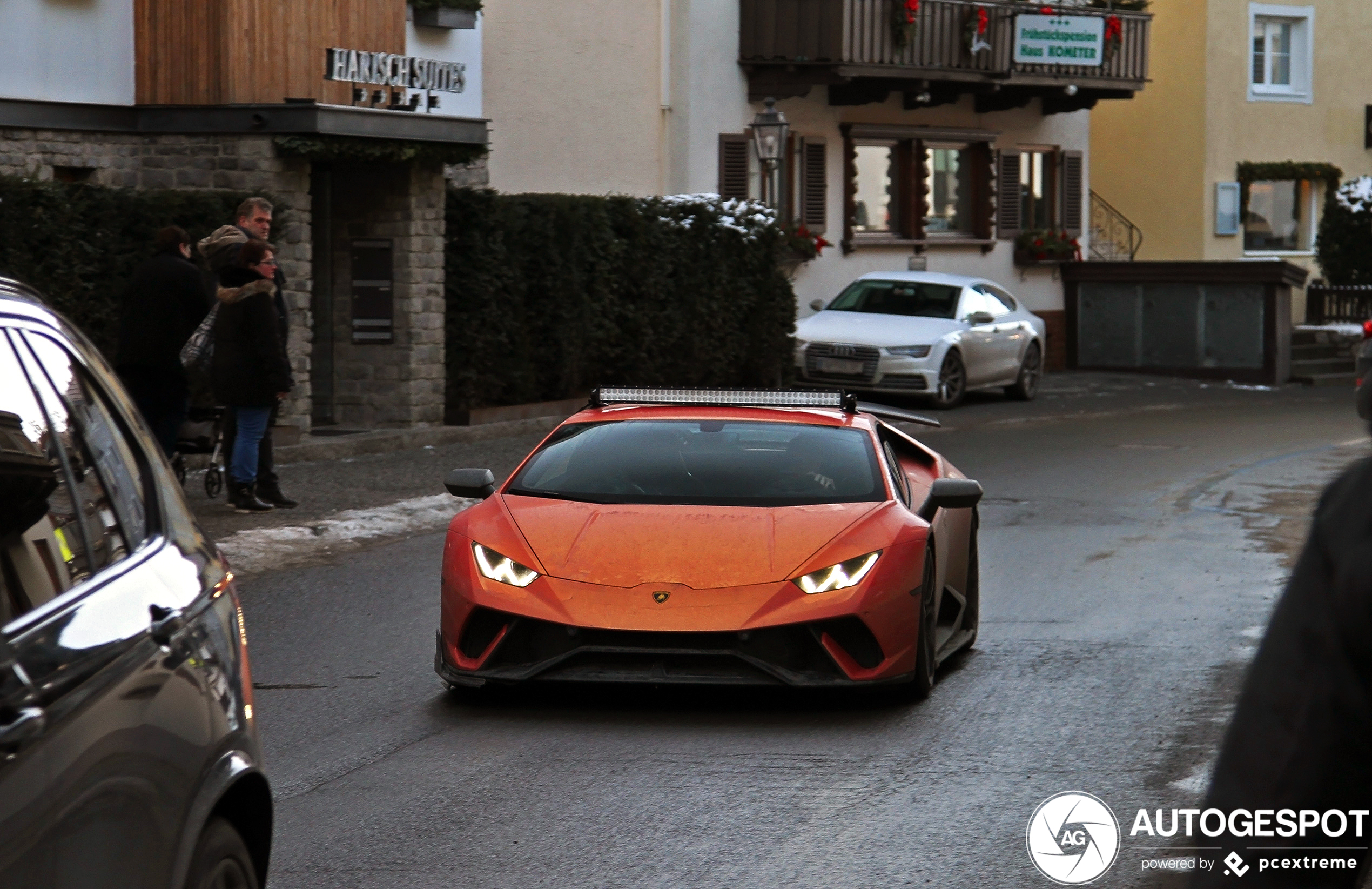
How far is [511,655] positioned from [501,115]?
19.0 meters

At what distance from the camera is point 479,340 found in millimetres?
20172

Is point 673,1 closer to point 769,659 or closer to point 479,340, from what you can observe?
point 479,340

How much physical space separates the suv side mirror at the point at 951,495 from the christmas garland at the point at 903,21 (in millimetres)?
23003

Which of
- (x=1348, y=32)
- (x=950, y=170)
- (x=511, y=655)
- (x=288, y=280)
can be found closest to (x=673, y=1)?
(x=950, y=170)

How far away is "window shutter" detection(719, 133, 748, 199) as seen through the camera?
29422 mm

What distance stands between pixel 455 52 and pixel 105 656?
62.8 feet

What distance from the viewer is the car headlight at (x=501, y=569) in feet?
25.3

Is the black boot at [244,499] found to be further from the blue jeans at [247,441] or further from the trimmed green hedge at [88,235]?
the trimmed green hedge at [88,235]

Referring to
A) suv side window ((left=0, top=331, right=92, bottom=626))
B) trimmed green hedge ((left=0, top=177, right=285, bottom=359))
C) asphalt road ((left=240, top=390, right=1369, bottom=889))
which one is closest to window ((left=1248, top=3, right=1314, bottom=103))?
trimmed green hedge ((left=0, top=177, right=285, bottom=359))

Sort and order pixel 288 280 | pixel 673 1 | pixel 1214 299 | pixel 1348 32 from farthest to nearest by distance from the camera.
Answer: pixel 1348 32
pixel 1214 299
pixel 673 1
pixel 288 280

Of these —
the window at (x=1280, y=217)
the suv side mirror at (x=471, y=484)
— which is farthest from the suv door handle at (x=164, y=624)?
the window at (x=1280, y=217)

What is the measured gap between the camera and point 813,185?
31312 mm

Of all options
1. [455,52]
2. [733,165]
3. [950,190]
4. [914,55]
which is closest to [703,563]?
[455,52]

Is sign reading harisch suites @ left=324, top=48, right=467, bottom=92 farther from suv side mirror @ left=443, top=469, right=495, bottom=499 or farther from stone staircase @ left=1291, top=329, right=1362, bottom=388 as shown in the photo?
stone staircase @ left=1291, top=329, right=1362, bottom=388
